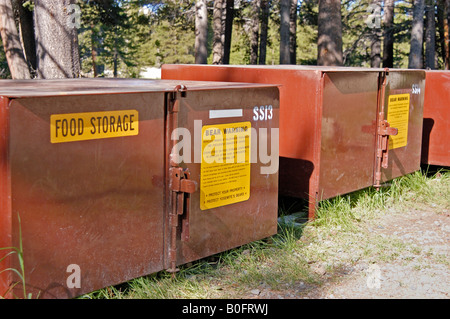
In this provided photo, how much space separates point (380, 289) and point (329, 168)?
1.74 metres

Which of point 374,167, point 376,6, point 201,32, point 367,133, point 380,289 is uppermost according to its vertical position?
point 376,6

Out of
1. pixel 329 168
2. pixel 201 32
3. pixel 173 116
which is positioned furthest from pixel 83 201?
pixel 201 32

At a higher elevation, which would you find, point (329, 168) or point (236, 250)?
point (329, 168)

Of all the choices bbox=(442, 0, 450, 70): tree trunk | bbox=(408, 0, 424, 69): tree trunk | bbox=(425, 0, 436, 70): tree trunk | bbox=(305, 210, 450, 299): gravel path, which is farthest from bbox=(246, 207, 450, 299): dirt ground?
bbox=(442, 0, 450, 70): tree trunk

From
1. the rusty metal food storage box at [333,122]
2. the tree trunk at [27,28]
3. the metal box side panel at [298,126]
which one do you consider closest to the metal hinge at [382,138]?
the rusty metal food storage box at [333,122]

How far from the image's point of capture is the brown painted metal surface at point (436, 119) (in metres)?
7.94

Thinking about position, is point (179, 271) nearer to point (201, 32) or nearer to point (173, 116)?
point (173, 116)

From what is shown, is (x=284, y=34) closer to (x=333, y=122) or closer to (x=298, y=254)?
(x=333, y=122)

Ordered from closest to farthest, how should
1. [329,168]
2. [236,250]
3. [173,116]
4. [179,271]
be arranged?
[173,116] → [179,271] → [236,250] → [329,168]

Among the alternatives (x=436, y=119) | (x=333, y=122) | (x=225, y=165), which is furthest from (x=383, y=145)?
(x=225, y=165)

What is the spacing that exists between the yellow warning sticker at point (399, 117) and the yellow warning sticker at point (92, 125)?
400 centimetres

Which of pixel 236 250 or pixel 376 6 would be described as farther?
pixel 376 6

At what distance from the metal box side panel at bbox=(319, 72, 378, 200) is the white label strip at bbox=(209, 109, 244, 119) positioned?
4.75 ft

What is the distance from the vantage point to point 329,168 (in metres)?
5.99
